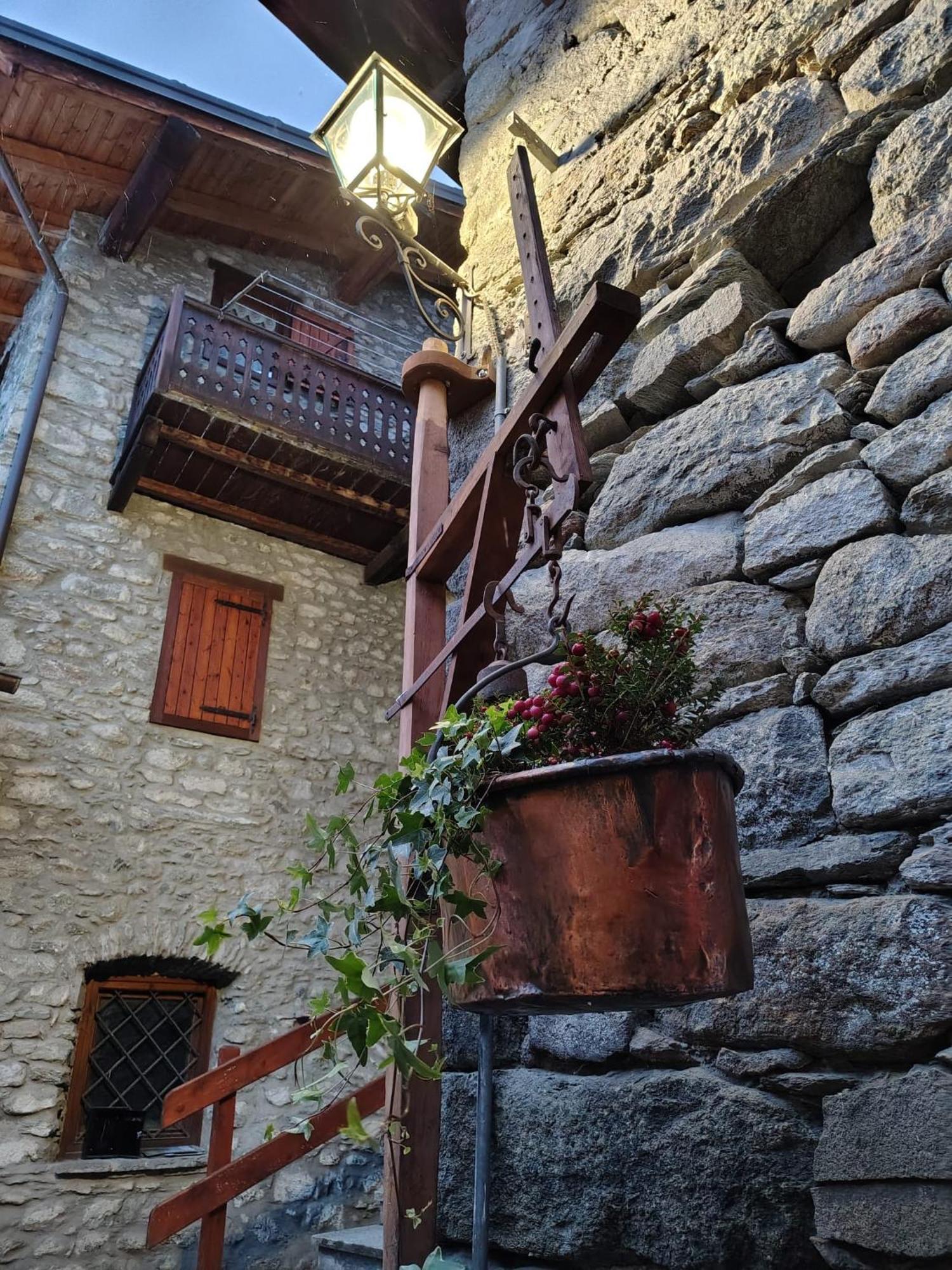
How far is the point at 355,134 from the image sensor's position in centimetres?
272

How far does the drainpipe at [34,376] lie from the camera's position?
590cm

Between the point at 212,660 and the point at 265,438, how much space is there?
158 cm

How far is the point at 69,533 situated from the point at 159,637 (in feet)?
2.88

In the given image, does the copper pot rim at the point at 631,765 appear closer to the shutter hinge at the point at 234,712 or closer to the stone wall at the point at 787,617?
the stone wall at the point at 787,617

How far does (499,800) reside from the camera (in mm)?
1247

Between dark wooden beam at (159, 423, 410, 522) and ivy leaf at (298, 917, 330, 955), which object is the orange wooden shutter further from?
ivy leaf at (298, 917, 330, 955)

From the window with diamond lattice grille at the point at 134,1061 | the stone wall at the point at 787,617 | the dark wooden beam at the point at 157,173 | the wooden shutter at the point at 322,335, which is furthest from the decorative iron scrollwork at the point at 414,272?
the wooden shutter at the point at 322,335

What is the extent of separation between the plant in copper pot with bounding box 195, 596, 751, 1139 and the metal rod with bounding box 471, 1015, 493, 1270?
0.94 ft

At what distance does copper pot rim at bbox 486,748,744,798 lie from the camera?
1.12 m

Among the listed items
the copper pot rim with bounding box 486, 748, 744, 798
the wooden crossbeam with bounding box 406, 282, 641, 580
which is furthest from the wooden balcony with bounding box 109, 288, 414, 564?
the copper pot rim with bounding box 486, 748, 744, 798

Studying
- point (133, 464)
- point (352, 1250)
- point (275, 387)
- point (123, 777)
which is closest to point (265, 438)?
point (275, 387)

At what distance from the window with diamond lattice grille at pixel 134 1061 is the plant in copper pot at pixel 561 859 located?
453cm

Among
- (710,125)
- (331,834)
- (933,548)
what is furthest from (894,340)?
(331,834)

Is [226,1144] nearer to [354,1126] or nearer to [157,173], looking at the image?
[354,1126]
